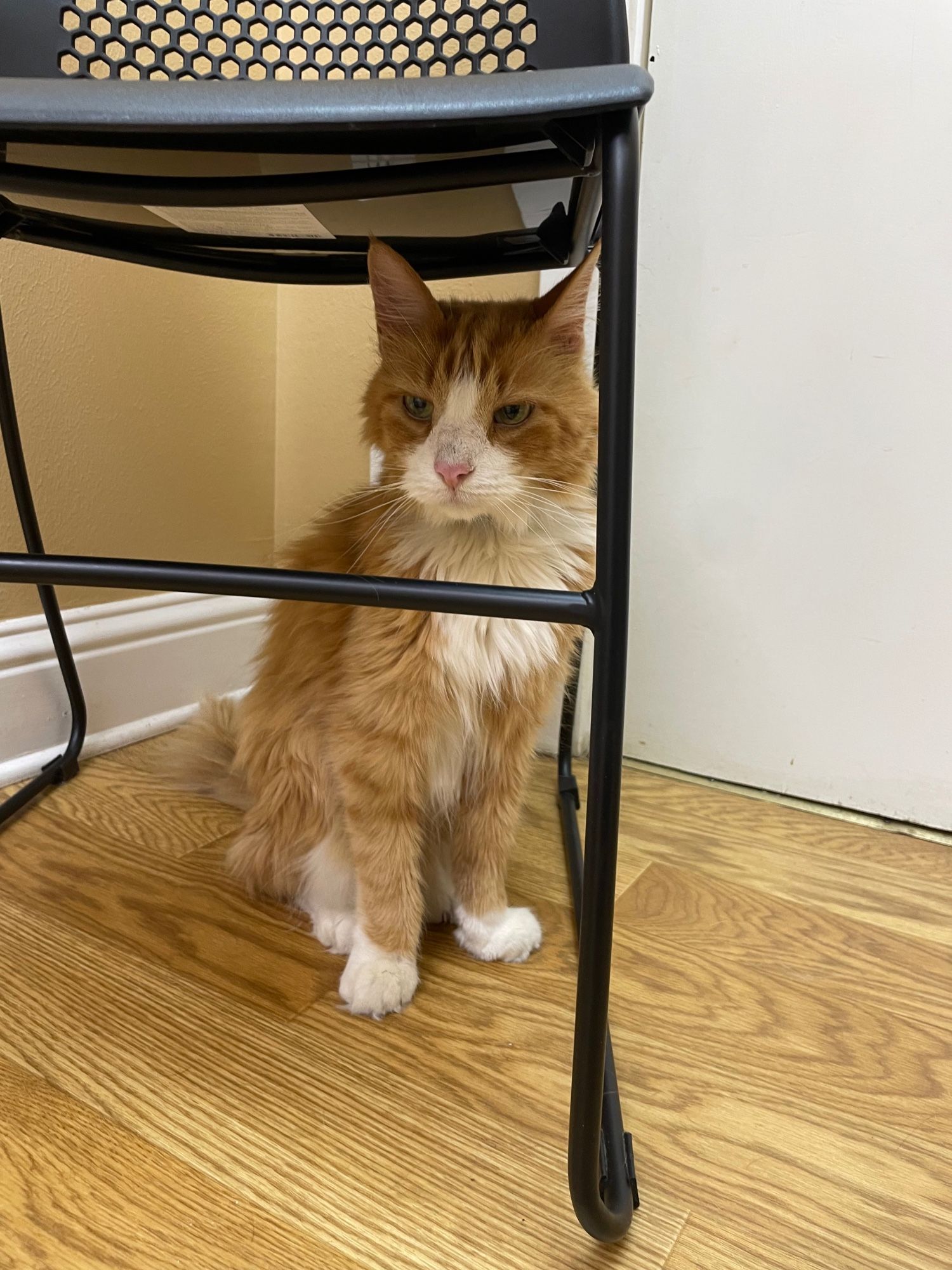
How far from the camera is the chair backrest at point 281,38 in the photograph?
1.81 feet

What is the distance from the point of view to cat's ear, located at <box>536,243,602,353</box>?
753 mm

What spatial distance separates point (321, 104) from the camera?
17.6 inches

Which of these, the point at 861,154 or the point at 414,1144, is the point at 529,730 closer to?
the point at 414,1144

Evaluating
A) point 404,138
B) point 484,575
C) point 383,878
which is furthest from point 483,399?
point 383,878

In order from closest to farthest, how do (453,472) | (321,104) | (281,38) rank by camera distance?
(321,104), (281,38), (453,472)

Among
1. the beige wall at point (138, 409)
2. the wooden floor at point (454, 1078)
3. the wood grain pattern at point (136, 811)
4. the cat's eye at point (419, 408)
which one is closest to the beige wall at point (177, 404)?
the beige wall at point (138, 409)

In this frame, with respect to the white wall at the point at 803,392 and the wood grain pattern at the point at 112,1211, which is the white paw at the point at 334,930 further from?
the white wall at the point at 803,392

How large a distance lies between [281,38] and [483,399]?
308 millimetres

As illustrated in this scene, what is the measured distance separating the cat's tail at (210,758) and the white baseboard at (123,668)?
0.59 ft

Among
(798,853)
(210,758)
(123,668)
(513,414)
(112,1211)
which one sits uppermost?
(513,414)

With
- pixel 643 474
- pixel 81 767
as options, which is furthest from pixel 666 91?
pixel 81 767

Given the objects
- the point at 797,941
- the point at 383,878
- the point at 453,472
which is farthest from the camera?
the point at 797,941

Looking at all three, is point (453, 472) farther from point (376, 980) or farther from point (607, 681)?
point (376, 980)

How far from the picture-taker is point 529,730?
92cm
